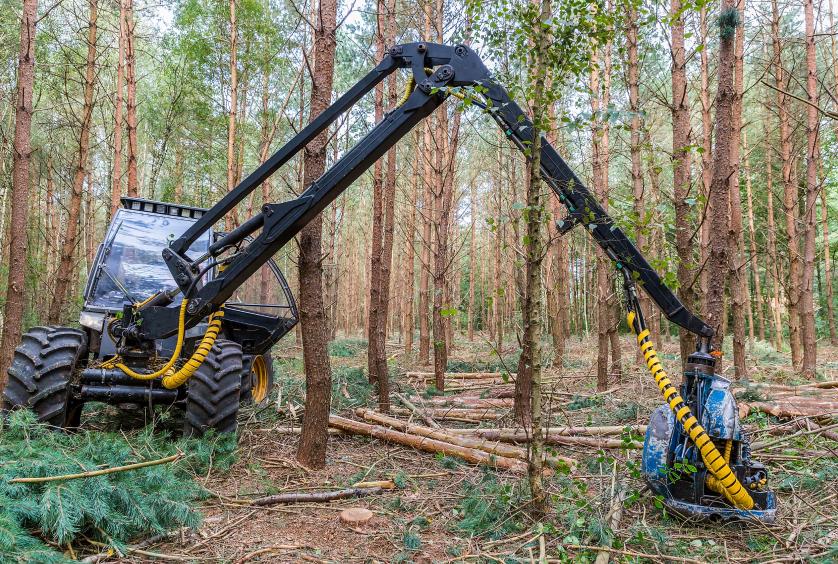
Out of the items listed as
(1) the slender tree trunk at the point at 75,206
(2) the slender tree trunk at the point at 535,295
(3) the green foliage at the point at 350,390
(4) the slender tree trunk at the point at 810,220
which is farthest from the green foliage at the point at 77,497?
(4) the slender tree trunk at the point at 810,220

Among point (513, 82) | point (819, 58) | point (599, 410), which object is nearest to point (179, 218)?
point (513, 82)

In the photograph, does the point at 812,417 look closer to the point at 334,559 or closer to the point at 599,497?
the point at 599,497

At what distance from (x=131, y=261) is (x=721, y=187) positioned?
245 inches

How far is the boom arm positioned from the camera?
3.74 metres

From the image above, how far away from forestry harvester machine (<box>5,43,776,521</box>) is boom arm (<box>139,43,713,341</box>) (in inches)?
0.4

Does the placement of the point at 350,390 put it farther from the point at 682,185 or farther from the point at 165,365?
the point at 682,185

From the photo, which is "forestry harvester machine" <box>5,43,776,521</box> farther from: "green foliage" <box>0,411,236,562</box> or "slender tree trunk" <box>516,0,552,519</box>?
"green foliage" <box>0,411,236,562</box>

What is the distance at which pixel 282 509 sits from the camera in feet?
13.0

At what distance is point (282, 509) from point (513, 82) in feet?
11.7

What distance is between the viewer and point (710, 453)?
10.9ft

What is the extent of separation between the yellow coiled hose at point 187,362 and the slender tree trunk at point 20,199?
92.9 inches

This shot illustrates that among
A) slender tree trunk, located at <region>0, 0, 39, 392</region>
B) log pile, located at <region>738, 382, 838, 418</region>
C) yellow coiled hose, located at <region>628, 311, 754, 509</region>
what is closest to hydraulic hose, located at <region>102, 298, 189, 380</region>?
slender tree trunk, located at <region>0, 0, 39, 392</region>

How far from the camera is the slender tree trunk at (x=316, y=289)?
15.5 ft

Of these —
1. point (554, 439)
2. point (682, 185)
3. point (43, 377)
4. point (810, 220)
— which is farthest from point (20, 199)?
point (810, 220)
